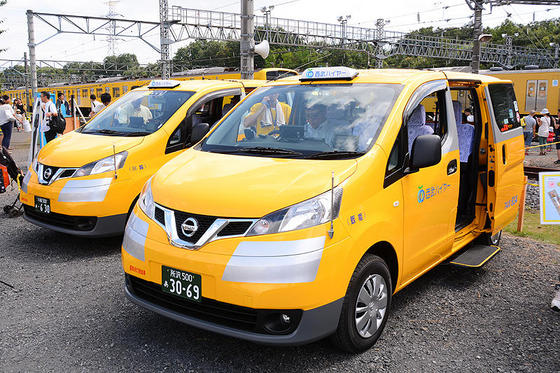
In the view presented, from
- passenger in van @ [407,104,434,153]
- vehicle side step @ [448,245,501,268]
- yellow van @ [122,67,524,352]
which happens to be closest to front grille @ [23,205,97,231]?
yellow van @ [122,67,524,352]

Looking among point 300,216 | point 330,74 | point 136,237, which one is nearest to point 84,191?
point 136,237

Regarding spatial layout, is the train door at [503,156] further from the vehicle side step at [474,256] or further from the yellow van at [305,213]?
the yellow van at [305,213]

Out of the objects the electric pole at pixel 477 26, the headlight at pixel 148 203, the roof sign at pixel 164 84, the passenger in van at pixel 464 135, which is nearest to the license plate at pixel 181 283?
the headlight at pixel 148 203

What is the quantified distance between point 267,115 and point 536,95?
21706 mm

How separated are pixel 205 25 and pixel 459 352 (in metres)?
22.5

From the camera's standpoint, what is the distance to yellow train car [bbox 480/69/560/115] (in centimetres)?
2153

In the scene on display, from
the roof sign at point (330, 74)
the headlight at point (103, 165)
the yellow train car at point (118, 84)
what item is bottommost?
the headlight at point (103, 165)

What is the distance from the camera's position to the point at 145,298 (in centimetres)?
339

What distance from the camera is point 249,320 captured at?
9.73 feet

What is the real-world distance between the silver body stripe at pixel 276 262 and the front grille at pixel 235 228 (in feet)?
0.31

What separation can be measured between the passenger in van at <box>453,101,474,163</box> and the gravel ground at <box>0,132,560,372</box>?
125 centimetres

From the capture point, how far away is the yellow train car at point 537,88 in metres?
21.5

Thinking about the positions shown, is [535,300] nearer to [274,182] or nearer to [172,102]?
[274,182]

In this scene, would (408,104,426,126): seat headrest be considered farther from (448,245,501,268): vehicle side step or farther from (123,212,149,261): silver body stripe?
(123,212,149,261): silver body stripe
